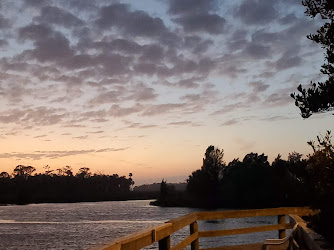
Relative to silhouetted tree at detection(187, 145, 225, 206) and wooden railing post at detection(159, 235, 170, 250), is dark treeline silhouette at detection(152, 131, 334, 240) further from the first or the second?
wooden railing post at detection(159, 235, 170, 250)

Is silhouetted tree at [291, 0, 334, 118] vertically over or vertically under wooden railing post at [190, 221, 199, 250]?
over

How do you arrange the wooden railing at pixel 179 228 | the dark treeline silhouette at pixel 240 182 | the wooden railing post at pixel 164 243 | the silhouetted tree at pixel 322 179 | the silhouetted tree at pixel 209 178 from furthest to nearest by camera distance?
the silhouetted tree at pixel 209 178 → the dark treeline silhouette at pixel 240 182 → the silhouetted tree at pixel 322 179 → the wooden railing post at pixel 164 243 → the wooden railing at pixel 179 228

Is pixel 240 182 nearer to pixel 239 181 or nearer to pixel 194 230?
pixel 239 181

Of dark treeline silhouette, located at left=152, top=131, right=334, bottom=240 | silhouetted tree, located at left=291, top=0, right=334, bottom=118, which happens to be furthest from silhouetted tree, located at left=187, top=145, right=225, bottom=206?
silhouetted tree, located at left=291, top=0, right=334, bottom=118

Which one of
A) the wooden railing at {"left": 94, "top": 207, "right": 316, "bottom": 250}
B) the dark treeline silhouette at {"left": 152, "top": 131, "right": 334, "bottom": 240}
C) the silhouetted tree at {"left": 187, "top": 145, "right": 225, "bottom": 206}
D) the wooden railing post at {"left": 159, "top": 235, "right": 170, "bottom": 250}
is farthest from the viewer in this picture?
the silhouetted tree at {"left": 187, "top": 145, "right": 225, "bottom": 206}

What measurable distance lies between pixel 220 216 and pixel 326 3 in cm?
719

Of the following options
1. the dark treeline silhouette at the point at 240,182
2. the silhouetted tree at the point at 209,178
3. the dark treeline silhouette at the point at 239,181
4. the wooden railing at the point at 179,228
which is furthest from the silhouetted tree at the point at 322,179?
the silhouetted tree at the point at 209,178

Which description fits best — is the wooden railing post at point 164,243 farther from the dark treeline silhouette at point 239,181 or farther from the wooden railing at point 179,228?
the dark treeline silhouette at point 239,181

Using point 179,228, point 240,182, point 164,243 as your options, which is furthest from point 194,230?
point 240,182

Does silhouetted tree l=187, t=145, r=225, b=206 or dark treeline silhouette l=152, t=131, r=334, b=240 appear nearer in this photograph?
dark treeline silhouette l=152, t=131, r=334, b=240

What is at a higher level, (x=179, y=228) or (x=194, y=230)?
(x=179, y=228)

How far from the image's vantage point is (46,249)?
69.3 meters

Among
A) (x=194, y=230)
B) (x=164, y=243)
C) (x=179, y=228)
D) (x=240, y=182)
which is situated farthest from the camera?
(x=240, y=182)

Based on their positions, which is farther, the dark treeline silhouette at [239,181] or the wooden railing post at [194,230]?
the dark treeline silhouette at [239,181]
